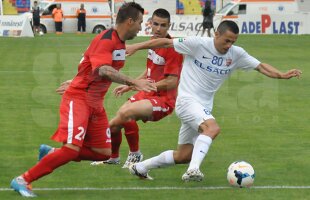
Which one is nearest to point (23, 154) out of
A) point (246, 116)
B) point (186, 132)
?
point (186, 132)

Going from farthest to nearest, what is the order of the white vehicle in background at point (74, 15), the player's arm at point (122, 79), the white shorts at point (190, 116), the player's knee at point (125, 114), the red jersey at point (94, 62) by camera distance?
the white vehicle in background at point (74, 15)
the player's knee at point (125, 114)
the white shorts at point (190, 116)
the red jersey at point (94, 62)
the player's arm at point (122, 79)

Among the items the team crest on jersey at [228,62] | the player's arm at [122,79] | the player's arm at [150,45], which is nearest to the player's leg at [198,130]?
the team crest on jersey at [228,62]

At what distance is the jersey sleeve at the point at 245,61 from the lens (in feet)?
34.0

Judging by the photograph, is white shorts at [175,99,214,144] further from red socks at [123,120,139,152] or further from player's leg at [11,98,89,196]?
player's leg at [11,98,89,196]

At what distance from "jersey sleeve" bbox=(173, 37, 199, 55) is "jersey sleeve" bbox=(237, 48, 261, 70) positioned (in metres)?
0.56

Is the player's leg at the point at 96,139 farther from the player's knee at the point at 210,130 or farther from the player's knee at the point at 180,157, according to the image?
the player's knee at the point at 210,130

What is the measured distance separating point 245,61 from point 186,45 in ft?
2.51

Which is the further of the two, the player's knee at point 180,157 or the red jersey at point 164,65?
the red jersey at point 164,65

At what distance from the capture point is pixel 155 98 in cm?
1127

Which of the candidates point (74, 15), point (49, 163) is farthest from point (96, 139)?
point (74, 15)

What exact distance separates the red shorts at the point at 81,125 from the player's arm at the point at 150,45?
87 cm

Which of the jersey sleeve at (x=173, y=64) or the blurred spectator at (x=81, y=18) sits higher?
the jersey sleeve at (x=173, y=64)

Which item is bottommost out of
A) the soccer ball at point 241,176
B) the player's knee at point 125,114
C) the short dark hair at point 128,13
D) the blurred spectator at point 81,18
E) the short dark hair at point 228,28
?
the blurred spectator at point 81,18

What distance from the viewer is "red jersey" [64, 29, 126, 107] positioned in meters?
9.18
